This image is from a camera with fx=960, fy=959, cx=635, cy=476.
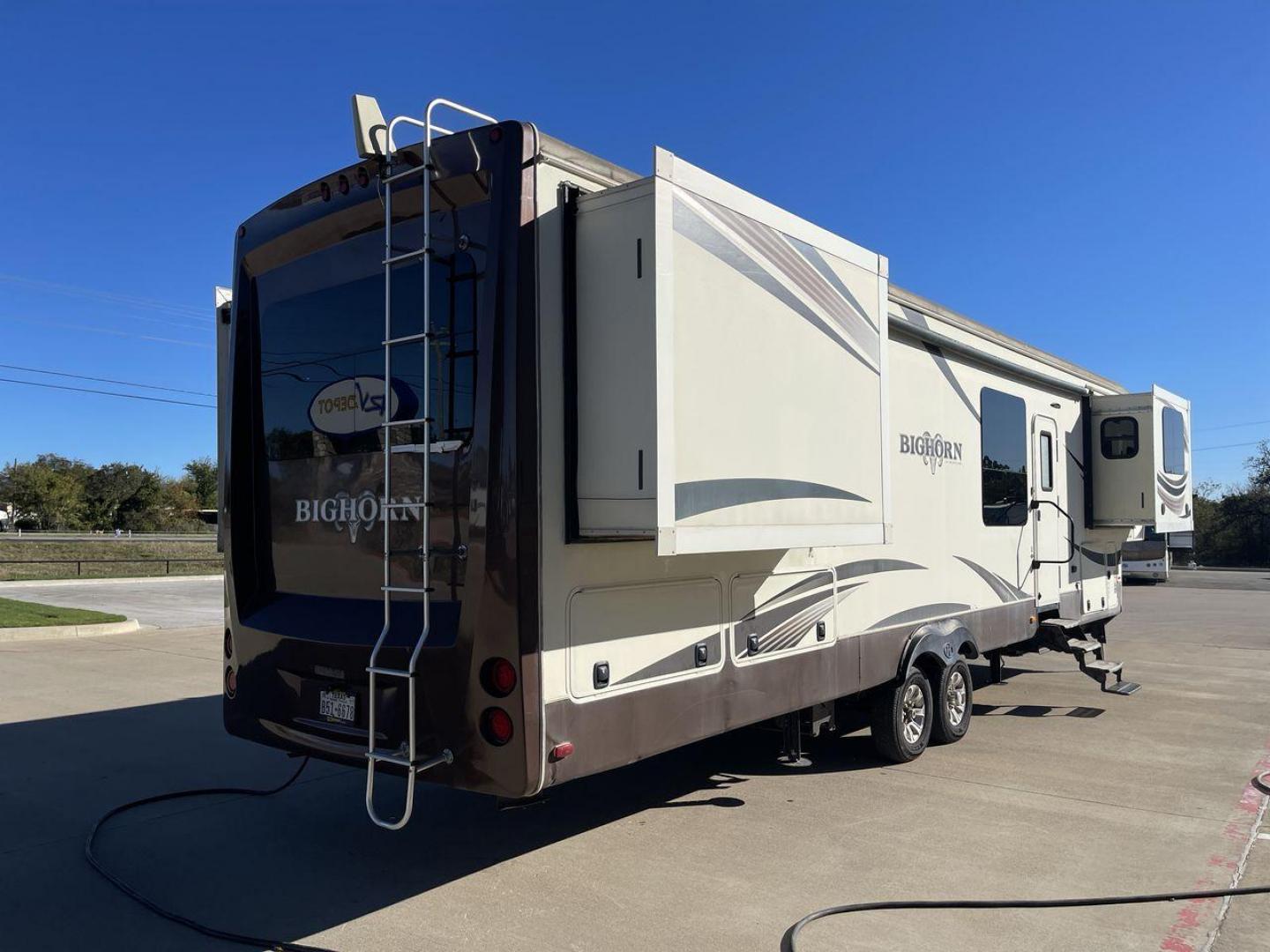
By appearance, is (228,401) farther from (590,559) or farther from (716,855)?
(716,855)

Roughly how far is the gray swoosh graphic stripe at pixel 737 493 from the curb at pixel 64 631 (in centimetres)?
1312

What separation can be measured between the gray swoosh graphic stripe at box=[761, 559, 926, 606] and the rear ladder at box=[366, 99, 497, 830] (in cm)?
194

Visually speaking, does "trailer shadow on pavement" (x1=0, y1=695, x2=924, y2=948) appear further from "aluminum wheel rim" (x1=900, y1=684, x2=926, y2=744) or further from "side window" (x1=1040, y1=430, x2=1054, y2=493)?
"side window" (x1=1040, y1=430, x2=1054, y2=493)

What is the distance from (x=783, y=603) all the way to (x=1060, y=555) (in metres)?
4.80

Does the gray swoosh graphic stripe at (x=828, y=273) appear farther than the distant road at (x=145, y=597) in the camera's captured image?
No

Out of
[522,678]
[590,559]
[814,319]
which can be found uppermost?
[814,319]

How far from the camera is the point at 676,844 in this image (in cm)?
504

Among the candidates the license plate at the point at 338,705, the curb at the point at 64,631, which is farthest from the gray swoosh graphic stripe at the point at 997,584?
the curb at the point at 64,631

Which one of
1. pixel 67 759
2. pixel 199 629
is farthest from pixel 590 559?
pixel 199 629

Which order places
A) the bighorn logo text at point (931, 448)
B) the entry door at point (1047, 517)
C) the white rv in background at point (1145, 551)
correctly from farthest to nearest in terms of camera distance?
the white rv in background at point (1145, 551) < the entry door at point (1047, 517) < the bighorn logo text at point (931, 448)

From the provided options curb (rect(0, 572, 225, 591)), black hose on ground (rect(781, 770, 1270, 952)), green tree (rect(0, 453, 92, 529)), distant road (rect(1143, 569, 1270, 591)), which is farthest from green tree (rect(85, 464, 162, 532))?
black hose on ground (rect(781, 770, 1270, 952))

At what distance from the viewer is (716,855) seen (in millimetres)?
4852

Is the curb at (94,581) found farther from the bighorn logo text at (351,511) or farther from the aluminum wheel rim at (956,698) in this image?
the aluminum wheel rim at (956,698)

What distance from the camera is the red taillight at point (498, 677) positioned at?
12.2 ft
